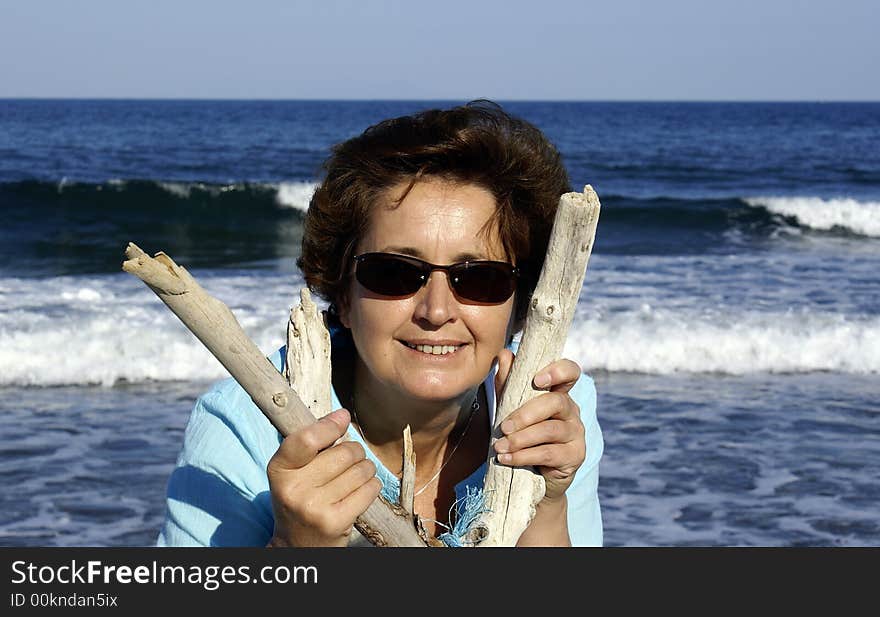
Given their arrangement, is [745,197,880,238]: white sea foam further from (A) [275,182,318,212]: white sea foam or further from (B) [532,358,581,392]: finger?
(B) [532,358,581,392]: finger

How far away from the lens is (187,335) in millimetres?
9602

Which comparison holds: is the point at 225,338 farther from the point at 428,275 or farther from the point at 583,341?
the point at 583,341

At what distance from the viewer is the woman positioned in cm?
271

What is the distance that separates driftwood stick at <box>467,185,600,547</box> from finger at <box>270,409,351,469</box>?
456 millimetres

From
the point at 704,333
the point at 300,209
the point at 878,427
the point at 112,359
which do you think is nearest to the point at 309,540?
the point at 878,427

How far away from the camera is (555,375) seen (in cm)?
236

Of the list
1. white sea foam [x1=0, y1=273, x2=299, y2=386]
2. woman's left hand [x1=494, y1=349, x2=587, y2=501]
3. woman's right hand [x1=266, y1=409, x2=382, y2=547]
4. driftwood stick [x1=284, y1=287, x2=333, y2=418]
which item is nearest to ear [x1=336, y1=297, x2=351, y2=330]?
driftwood stick [x1=284, y1=287, x2=333, y2=418]

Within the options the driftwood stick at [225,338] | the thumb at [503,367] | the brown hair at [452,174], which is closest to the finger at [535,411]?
the thumb at [503,367]

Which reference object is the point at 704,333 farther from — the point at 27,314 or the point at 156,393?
the point at 27,314

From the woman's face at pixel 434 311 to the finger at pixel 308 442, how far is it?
0.66 meters

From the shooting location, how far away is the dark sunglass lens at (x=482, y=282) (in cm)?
273

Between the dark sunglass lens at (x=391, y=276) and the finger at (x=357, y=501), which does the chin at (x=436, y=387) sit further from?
Answer: the finger at (x=357, y=501)

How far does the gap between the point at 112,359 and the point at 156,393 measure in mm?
853

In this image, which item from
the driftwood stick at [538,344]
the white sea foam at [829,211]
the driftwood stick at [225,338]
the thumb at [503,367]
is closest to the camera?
the driftwood stick at [225,338]
